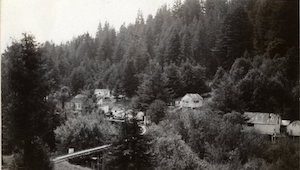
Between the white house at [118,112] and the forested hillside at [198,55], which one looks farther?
the white house at [118,112]

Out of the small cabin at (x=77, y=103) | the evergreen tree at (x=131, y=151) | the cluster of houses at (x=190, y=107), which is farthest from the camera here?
the small cabin at (x=77, y=103)

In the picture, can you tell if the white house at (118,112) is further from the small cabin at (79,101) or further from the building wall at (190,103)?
the building wall at (190,103)

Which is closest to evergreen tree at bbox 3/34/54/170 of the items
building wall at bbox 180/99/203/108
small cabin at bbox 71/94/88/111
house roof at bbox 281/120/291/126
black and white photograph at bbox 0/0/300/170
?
black and white photograph at bbox 0/0/300/170

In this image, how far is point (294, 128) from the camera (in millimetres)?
2248

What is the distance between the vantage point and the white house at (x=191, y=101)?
2672 mm

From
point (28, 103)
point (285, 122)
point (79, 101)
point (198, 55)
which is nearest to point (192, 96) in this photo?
point (198, 55)

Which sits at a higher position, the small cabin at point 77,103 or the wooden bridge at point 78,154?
the small cabin at point 77,103

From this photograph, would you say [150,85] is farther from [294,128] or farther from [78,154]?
[294,128]

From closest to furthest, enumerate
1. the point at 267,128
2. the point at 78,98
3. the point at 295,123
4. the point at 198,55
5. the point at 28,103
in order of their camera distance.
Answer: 1. the point at 295,123
2. the point at 267,128
3. the point at 198,55
4. the point at 78,98
5. the point at 28,103

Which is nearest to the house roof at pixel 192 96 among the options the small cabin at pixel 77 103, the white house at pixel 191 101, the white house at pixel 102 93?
the white house at pixel 191 101

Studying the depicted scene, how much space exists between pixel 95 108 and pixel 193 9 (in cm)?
95

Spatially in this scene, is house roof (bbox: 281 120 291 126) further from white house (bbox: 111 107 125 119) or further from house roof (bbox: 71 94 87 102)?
house roof (bbox: 71 94 87 102)

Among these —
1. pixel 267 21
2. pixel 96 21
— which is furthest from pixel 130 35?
pixel 267 21

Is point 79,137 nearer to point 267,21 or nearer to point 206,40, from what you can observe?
point 206,40
